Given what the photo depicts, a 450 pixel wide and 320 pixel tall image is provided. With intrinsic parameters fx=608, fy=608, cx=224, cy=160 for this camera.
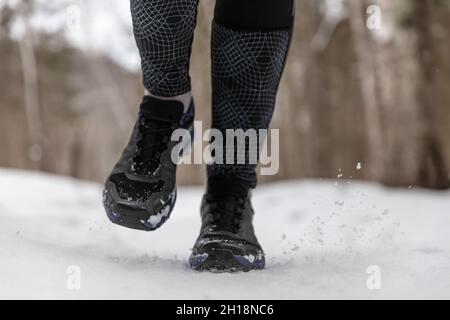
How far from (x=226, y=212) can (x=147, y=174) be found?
0.55 ft

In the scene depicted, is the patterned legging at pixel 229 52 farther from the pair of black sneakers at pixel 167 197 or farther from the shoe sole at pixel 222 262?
the shoe sole at pixel 222 262

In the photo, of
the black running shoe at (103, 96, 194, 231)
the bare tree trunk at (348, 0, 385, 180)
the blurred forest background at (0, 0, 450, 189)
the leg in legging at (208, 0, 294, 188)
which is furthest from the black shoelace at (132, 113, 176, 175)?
the bare tree trunk at (348, 0, 385, 180)

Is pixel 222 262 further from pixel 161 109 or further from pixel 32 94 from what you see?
pixel 32 94

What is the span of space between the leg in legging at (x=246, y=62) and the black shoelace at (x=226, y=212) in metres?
0.05

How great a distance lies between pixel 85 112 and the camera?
13.6 meters

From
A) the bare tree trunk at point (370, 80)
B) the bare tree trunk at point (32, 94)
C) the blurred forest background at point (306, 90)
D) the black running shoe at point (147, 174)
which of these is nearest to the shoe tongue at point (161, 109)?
the black running shoe at point (147, 174)

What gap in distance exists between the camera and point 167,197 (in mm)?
1113

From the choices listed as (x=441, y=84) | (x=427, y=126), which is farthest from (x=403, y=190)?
(x=441, y=84)

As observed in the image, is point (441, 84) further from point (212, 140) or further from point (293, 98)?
point (293, 98)

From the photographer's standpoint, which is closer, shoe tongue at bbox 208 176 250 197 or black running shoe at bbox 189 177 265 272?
black running shoe at bbox 189 177 265 272

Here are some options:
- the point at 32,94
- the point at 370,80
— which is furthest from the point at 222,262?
the point at 32,94

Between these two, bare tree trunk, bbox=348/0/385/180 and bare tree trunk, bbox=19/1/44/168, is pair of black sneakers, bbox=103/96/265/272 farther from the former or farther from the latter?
bare tree trunk, bbox=19/1/44/168

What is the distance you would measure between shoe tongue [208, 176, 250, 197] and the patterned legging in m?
0.01

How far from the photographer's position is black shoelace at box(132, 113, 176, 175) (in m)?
1.13
